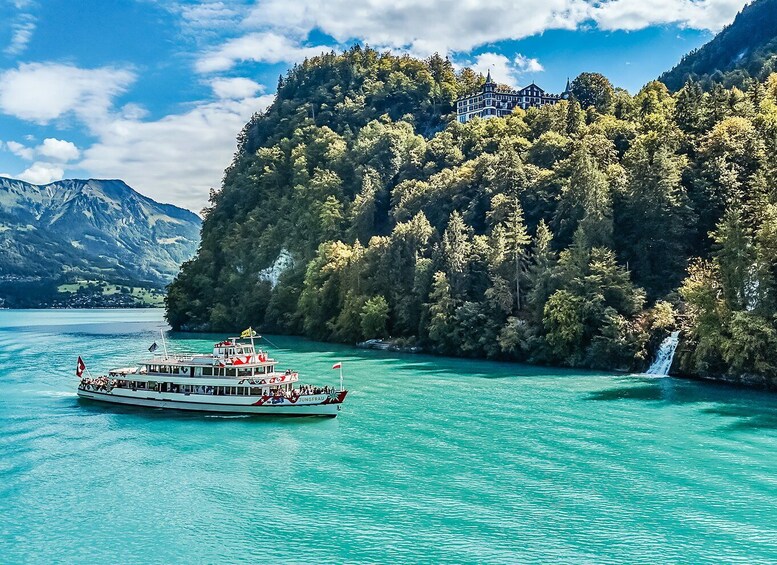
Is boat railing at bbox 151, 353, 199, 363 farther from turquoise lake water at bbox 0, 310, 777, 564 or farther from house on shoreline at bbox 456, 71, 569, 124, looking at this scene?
house on shoreline at bbox 456, 71, 569, 124

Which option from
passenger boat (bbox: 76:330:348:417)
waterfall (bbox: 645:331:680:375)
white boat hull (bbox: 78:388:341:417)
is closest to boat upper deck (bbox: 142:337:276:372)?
passenger boat (bbox: 76:330:348:417)

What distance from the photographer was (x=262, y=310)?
140 m

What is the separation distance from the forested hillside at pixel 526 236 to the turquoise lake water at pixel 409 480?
12.6 m

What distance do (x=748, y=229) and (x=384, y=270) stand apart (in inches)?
2180

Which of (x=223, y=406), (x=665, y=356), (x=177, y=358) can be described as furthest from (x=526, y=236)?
(x=223, y=406)

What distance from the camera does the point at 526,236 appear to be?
88375 millimetres

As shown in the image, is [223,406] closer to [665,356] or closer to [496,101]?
[665,356]

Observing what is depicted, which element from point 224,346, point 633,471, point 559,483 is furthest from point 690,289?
point 224,346

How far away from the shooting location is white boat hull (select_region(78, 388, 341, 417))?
165ft

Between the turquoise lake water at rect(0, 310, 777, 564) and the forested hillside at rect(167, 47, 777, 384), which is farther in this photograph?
the forested hillside at rect(167, 47, 777, 384)

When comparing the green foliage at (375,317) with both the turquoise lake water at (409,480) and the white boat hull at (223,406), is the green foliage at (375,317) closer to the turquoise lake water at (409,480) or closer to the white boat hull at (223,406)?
the turquoise lake water at (409,480)

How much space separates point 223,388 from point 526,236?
5090 centimetres

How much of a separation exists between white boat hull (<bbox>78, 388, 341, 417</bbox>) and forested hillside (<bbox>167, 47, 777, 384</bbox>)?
35.5 metres

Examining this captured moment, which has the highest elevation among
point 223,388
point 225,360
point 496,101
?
point 496,101
